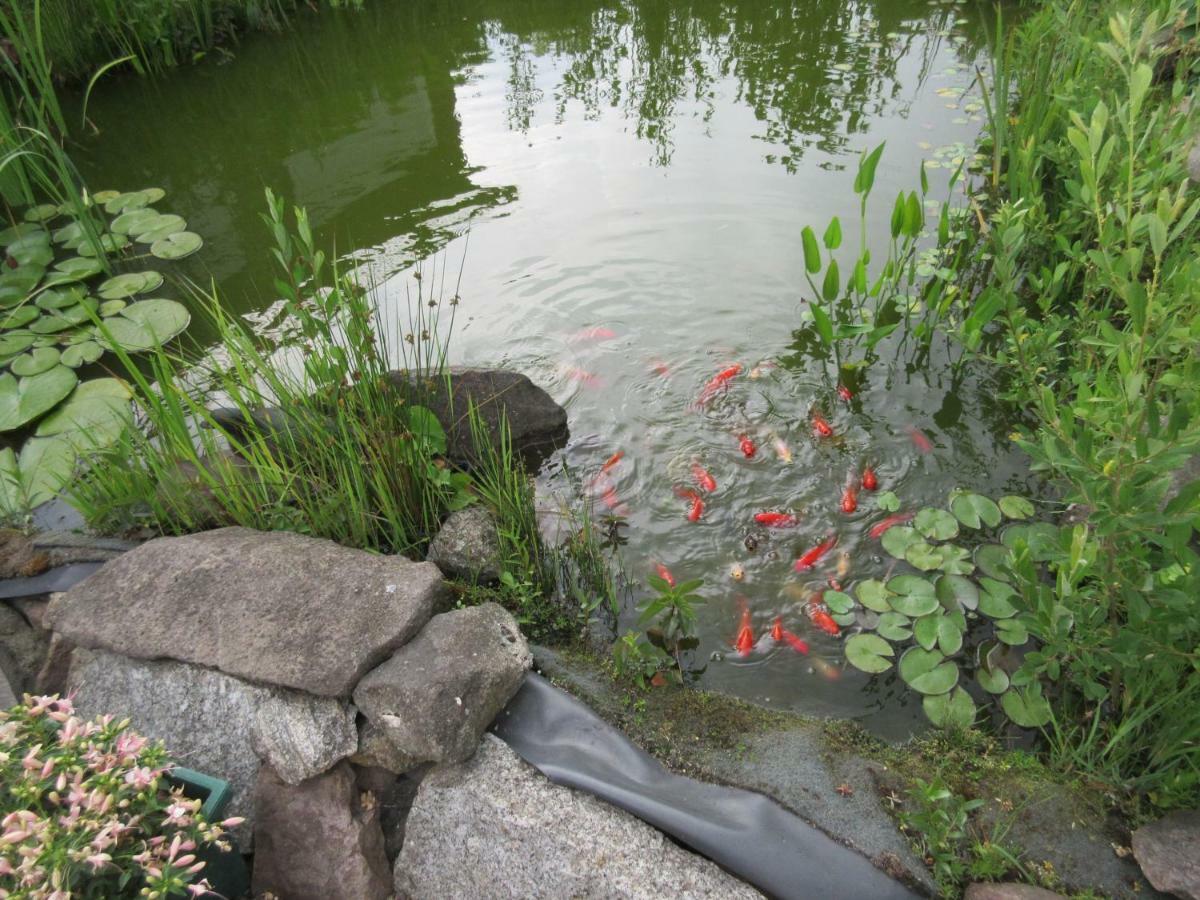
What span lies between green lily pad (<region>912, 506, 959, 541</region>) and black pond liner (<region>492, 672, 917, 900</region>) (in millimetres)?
1240

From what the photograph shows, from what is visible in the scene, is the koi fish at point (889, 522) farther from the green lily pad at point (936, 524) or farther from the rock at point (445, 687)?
the rock at point (445, 687)

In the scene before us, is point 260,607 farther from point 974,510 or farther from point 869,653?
point 974,510

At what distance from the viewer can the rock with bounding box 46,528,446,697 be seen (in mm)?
2057

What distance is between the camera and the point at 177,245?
4625 millimetres

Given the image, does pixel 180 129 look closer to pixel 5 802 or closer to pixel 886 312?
pixel 886 312

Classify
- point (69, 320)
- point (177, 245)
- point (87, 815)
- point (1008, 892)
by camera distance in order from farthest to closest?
point (177, 245) → point (69, 320) → point (1008, 892) → point (87, 815)

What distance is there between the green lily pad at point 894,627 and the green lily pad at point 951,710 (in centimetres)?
23

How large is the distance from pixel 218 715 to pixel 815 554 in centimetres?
203

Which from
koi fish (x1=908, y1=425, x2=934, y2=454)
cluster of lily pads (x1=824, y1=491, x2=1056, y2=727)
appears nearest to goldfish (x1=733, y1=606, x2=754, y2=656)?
cluster of lily pads (x1=824, y1=491, x2=1056, y2=727)

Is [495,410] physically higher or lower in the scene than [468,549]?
higher

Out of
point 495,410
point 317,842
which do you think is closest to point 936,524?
point 495,410

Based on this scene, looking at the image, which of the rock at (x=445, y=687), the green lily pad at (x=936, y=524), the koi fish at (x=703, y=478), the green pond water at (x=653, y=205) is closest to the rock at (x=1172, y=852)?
the green pond water at (x=653, y=205)

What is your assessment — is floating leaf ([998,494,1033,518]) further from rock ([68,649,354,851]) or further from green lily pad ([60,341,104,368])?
green lily pad ([60,341,104,368])

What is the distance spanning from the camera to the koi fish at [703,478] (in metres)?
3.09
